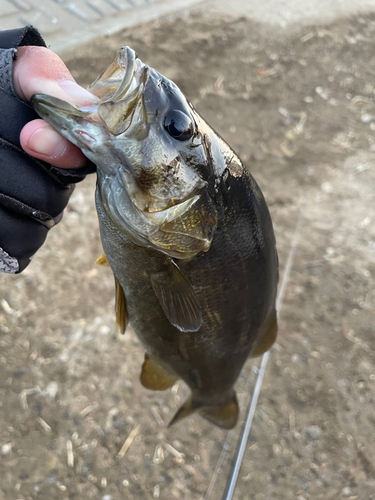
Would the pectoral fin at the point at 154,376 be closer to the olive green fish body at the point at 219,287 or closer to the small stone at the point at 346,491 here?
the olive green fish body at the point at 219,287

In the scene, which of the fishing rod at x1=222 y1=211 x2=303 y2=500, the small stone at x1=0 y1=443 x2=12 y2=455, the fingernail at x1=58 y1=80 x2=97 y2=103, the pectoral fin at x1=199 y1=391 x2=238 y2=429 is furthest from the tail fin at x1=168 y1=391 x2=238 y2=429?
the fingernail at x1=58 y1=80 x2=97 y2=103

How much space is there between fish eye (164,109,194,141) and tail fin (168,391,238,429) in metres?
1.47

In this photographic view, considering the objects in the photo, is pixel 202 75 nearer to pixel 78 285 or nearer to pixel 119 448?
pixel 78 285

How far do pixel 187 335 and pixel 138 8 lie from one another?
6110 millimetres

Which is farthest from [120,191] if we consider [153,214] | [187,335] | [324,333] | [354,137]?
[354,137]

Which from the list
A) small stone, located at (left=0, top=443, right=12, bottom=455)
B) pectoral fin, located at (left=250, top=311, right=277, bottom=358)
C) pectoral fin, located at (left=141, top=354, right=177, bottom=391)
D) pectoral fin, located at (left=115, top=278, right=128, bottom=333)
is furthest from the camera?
small stone, located at (left=0, top=443, right=12, bottom=455)

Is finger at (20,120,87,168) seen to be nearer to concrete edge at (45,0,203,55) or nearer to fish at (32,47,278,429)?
fish at (32,47,278,429)

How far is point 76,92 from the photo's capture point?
3.55 feet

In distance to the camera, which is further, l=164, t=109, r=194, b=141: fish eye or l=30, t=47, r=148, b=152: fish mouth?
l=164, t=109, r=194, b=141: fish eye

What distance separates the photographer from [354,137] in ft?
16.1

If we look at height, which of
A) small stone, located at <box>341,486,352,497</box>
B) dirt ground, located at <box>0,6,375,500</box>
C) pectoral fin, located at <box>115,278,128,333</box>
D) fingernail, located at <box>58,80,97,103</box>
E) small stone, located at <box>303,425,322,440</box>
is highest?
fingernail, located at <box>58,80,97,103</box>

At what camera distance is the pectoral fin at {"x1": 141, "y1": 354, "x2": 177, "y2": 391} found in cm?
191

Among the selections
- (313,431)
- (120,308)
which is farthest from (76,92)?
(313,431)

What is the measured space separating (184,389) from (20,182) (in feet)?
7.30
